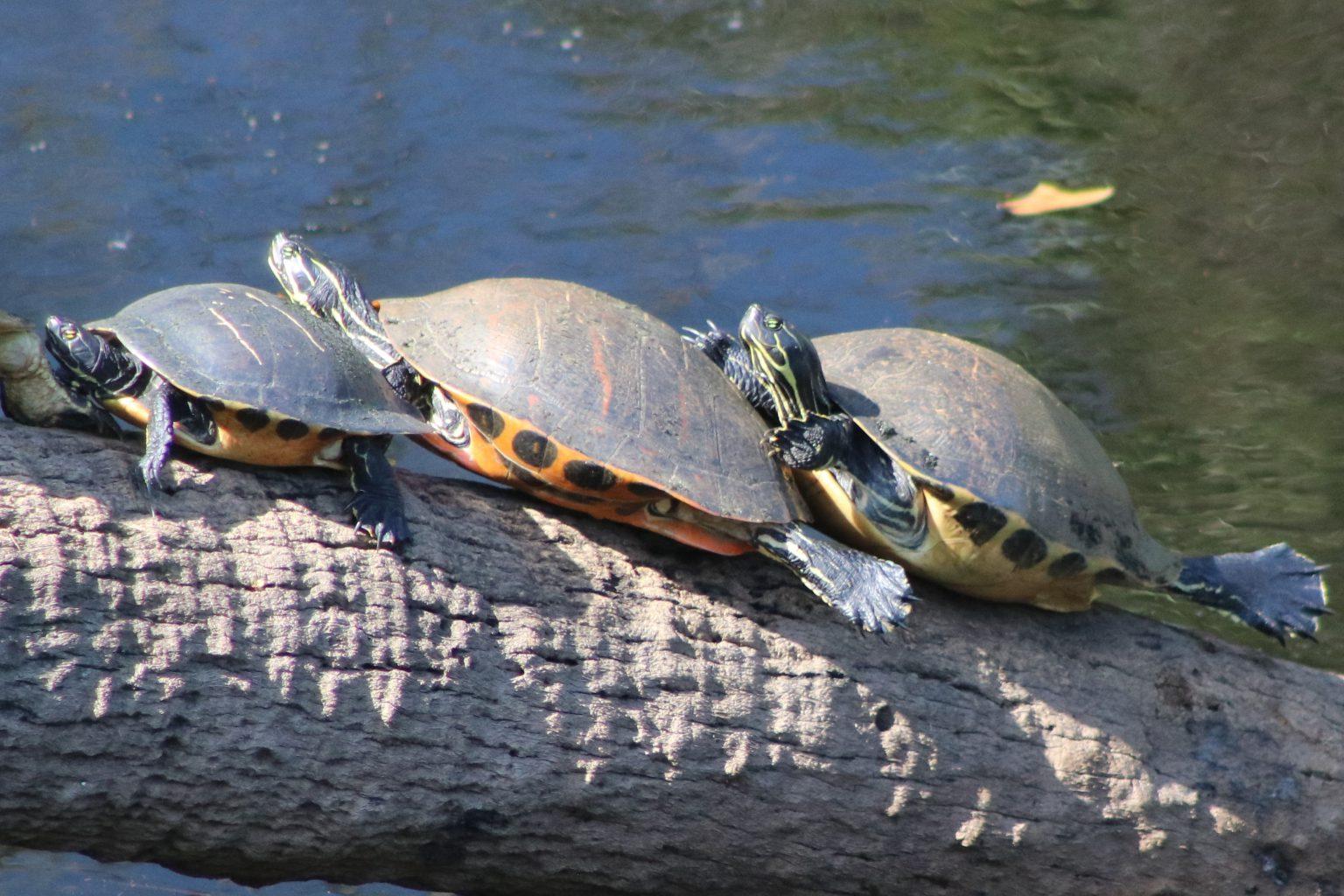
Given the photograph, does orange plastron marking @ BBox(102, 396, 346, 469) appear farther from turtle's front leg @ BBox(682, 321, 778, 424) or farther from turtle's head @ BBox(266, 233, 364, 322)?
turtle's front leg @ BBox(682, 321, 778, 424)

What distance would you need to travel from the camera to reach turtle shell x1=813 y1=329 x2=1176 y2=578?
11.3 ft

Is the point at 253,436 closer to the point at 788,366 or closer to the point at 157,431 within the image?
the point at 157,431

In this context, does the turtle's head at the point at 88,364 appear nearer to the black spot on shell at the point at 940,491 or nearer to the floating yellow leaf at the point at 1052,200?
the black spot on shell at the point at 940,491

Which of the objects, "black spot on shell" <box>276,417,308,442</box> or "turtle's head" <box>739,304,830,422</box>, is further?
"turtle's head" <box>739,304,830,422</box>

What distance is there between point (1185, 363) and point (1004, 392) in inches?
138

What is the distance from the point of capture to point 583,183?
7.49 metres

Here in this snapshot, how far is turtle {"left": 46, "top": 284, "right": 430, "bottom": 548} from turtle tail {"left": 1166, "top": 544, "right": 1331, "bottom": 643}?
2.28 meters

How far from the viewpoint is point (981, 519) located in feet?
11.1

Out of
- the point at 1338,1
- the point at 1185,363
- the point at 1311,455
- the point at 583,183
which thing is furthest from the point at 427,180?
the point at 1338,1

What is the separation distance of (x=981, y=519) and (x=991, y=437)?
25 cm

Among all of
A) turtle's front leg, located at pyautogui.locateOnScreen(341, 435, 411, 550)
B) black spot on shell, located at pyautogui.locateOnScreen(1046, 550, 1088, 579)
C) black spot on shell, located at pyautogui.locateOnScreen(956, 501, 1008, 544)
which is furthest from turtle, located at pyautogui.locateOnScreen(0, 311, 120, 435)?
black spot on shell, located at pyautogui.locateOnScreen(1046, 550, 1088, 579)

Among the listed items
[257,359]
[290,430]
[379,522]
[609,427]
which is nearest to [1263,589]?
[609,427]

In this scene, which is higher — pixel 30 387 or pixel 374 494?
pixel 30 387

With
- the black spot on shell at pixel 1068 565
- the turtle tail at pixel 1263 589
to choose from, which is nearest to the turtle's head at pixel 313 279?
the black spot on shell at pixel 1068 565
